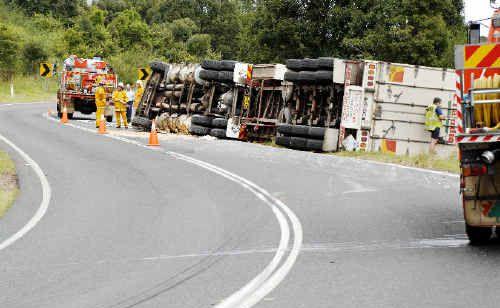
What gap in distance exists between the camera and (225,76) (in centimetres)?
2516

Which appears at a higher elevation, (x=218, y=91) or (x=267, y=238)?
(x=218, y=91)

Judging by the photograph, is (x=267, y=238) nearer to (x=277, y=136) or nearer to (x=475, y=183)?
(x=475, y=183)

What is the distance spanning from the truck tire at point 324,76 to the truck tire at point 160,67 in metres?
9.41

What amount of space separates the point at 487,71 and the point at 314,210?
12.7ft

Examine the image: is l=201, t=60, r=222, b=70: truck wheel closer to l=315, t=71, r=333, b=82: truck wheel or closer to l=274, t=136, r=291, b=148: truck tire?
l=274, t=136, r=291, b=148: truck tire

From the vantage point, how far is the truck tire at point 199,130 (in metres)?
25.7

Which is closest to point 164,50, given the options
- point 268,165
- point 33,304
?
point 268,165

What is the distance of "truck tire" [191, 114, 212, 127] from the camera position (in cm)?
2572

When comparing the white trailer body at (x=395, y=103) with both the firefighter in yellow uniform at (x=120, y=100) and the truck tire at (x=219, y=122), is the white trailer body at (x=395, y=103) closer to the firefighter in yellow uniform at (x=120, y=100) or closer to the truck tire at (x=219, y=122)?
the truck tire at (x=219, y=122)

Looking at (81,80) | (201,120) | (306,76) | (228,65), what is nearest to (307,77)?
(306,76)

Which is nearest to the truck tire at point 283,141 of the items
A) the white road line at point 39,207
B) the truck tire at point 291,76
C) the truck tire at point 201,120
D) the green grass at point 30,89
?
the truck tire at point 291,76

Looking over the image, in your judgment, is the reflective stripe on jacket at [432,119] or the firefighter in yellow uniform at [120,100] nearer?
the reflective stripe on jacket at [432,119]

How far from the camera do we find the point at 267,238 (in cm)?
910

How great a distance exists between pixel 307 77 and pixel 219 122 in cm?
435
